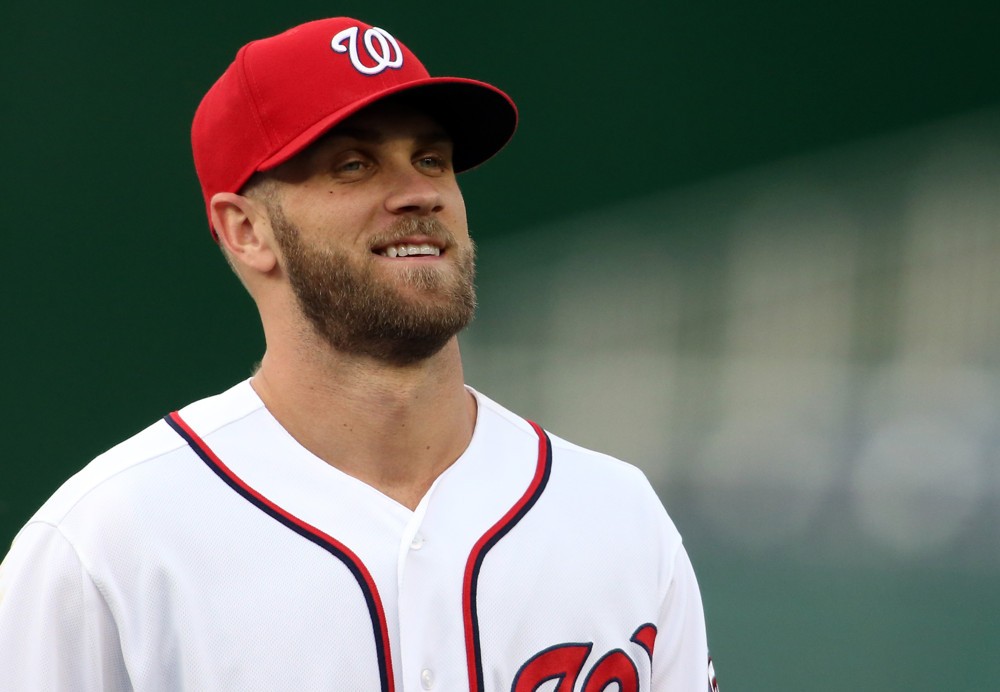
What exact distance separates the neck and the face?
0.09 feet

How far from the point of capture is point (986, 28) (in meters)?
2.83

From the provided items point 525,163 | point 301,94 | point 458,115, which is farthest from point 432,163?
point 525,163

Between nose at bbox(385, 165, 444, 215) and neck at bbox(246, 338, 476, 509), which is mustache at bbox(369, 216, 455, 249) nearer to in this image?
nose at bbox(385, 165, 444, 215)

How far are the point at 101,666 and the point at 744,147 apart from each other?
2.08m

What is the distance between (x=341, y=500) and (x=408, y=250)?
0.28 metres

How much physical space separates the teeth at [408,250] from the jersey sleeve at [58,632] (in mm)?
441

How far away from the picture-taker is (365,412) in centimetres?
131

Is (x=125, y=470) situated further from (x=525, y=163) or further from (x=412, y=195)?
(x=525, y=163)

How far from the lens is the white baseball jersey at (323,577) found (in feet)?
3.79

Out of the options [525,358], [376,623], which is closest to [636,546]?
[376,623]

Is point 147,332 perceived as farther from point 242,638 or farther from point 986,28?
point 986,28

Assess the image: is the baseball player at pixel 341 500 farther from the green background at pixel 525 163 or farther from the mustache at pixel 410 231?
the green background at pixel 525 163

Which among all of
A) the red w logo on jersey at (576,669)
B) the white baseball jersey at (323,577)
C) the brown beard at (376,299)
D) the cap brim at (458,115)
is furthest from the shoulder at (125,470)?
the red w logo on jersey at (576,669)

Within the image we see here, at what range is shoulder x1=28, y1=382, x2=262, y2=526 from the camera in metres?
1.20
